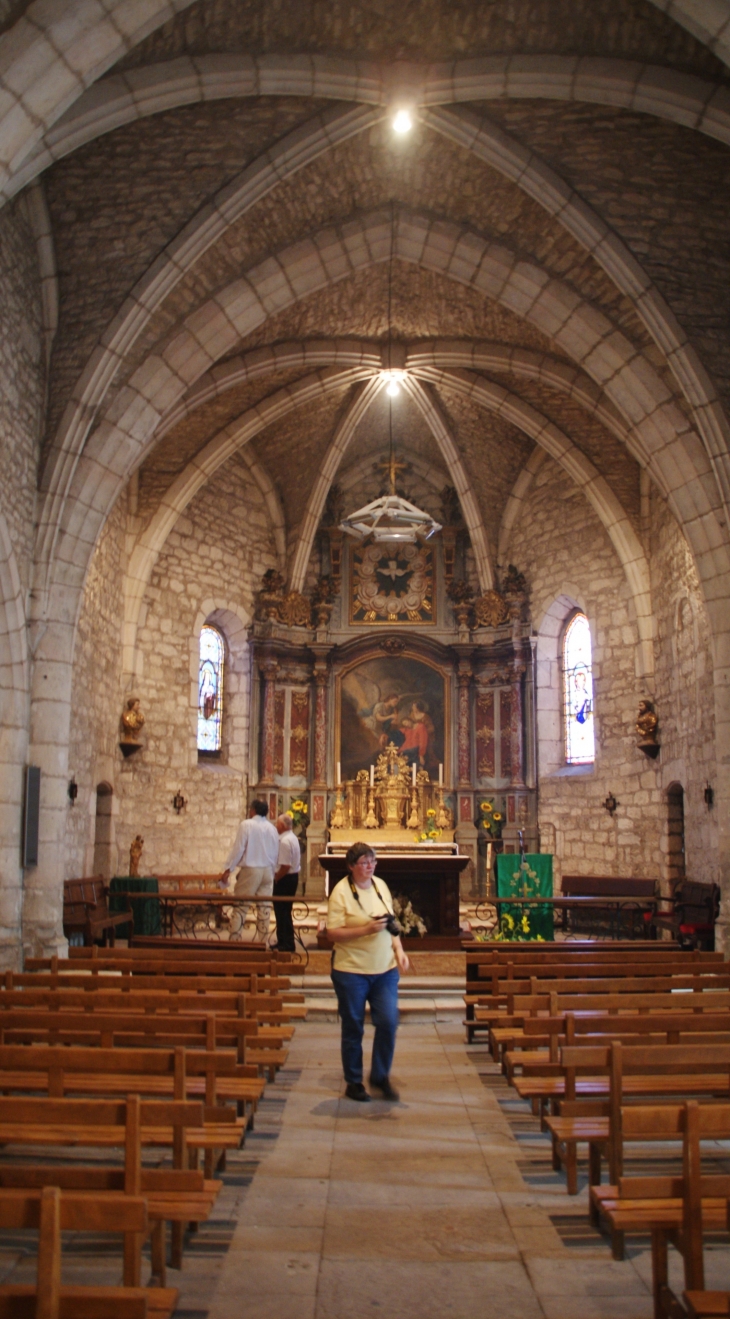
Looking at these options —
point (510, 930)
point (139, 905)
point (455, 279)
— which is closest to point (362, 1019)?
point (510, 930)

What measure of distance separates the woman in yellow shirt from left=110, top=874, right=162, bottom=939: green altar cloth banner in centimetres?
763

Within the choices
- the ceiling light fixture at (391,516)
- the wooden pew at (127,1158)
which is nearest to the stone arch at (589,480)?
the ceiling light fixture at (391,516)

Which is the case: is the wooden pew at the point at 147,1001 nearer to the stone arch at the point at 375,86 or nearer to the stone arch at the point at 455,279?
the stone arch at the point at 455,279

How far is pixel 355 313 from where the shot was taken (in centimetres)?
1510

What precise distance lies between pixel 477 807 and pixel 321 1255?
46.8 ft

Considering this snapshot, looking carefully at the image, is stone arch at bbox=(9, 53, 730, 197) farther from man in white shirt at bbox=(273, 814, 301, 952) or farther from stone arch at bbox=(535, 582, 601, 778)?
stone arch at bbox=(535, 582, 601, 778)

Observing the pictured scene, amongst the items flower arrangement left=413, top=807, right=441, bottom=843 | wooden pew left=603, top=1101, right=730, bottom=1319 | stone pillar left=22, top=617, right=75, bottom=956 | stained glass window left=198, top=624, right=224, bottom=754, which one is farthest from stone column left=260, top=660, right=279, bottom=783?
wooden pew left=603, top=1101, right=730, bottom=1319

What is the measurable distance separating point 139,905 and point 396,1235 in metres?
10.2

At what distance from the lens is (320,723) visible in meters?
18.3

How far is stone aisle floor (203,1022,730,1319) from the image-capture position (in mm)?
3433

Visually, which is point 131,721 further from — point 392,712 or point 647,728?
point 647,728

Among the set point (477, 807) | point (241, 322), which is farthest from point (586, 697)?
point (241, 322)

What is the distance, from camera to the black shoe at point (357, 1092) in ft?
19.8

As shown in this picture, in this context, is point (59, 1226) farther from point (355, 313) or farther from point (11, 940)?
point (355, 313)
